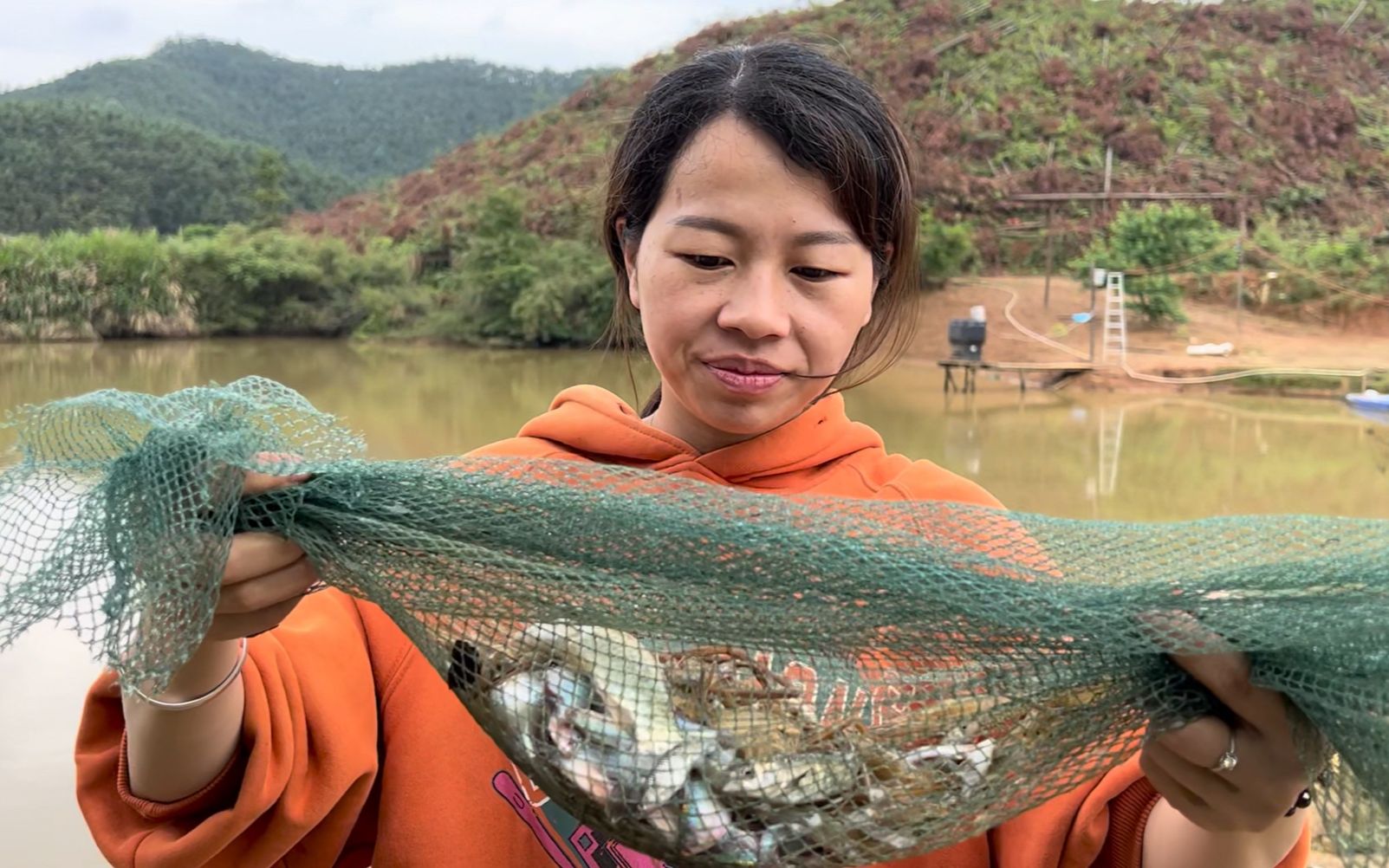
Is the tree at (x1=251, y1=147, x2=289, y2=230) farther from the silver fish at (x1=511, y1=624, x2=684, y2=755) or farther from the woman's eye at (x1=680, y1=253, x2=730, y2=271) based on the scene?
the silver fish at (x1=511, y1=624, x2=684, y2=755)

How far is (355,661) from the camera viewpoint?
92 cm

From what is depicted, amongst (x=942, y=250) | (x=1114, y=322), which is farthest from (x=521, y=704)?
(x=942, y=250)

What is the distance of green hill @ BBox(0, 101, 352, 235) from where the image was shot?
30.3 meters

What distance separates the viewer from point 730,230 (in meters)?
0.90

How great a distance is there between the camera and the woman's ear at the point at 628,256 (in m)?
1.08

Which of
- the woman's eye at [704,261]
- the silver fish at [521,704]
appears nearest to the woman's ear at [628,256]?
the woman's eye at [704,261]

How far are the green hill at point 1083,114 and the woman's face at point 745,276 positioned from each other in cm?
1732

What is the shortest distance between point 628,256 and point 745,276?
0.79 ft

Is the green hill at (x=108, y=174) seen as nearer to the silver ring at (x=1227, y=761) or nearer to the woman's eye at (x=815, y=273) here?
the woman's eye at (x=815, y=273)

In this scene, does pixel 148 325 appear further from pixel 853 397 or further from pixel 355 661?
pixel 355 661

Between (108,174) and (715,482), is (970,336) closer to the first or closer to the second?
(715,482)

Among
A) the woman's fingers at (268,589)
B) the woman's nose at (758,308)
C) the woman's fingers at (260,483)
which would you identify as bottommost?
the woman's fingers at (268,589)

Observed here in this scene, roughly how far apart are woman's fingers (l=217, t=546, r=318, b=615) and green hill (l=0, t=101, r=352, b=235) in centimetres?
3127

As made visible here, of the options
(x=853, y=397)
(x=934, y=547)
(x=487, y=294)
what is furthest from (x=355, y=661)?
(x=487, y=294)
